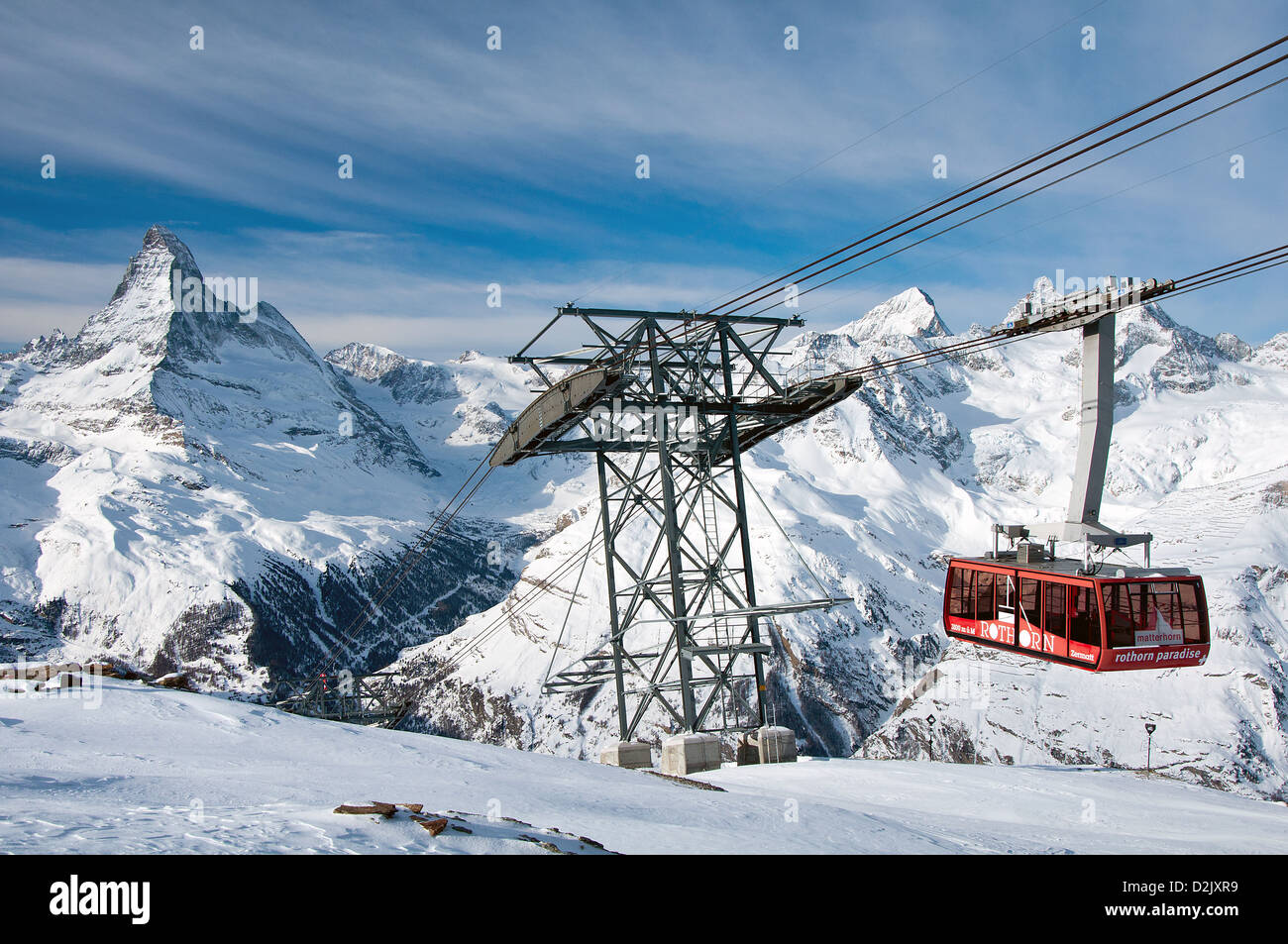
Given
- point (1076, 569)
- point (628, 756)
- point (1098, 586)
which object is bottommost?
point (628, 756)

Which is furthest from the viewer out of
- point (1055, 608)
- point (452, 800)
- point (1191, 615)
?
point (1055, 608)

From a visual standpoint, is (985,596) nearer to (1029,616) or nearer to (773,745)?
(1029,616)

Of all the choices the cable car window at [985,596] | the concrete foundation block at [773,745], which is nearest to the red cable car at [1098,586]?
the cable car window at [985,596]

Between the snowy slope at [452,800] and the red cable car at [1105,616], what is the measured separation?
3522 millimetres

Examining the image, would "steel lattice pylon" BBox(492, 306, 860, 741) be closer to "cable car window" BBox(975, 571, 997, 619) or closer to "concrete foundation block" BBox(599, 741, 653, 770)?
"concrete foundation block" BBox(599, 741, 653, 770)

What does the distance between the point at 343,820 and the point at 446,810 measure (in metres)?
2.26

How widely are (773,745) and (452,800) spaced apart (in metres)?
15.5

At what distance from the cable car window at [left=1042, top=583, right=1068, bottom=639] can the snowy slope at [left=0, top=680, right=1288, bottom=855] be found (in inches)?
159

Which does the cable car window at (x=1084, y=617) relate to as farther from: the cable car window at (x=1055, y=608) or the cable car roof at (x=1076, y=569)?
the cable car roof at (x=1076, y=569)

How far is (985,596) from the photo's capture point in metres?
22.6

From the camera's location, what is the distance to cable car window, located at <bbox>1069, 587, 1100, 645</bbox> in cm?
1897

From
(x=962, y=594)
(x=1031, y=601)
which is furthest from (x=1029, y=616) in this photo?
(x=962, y=594)
